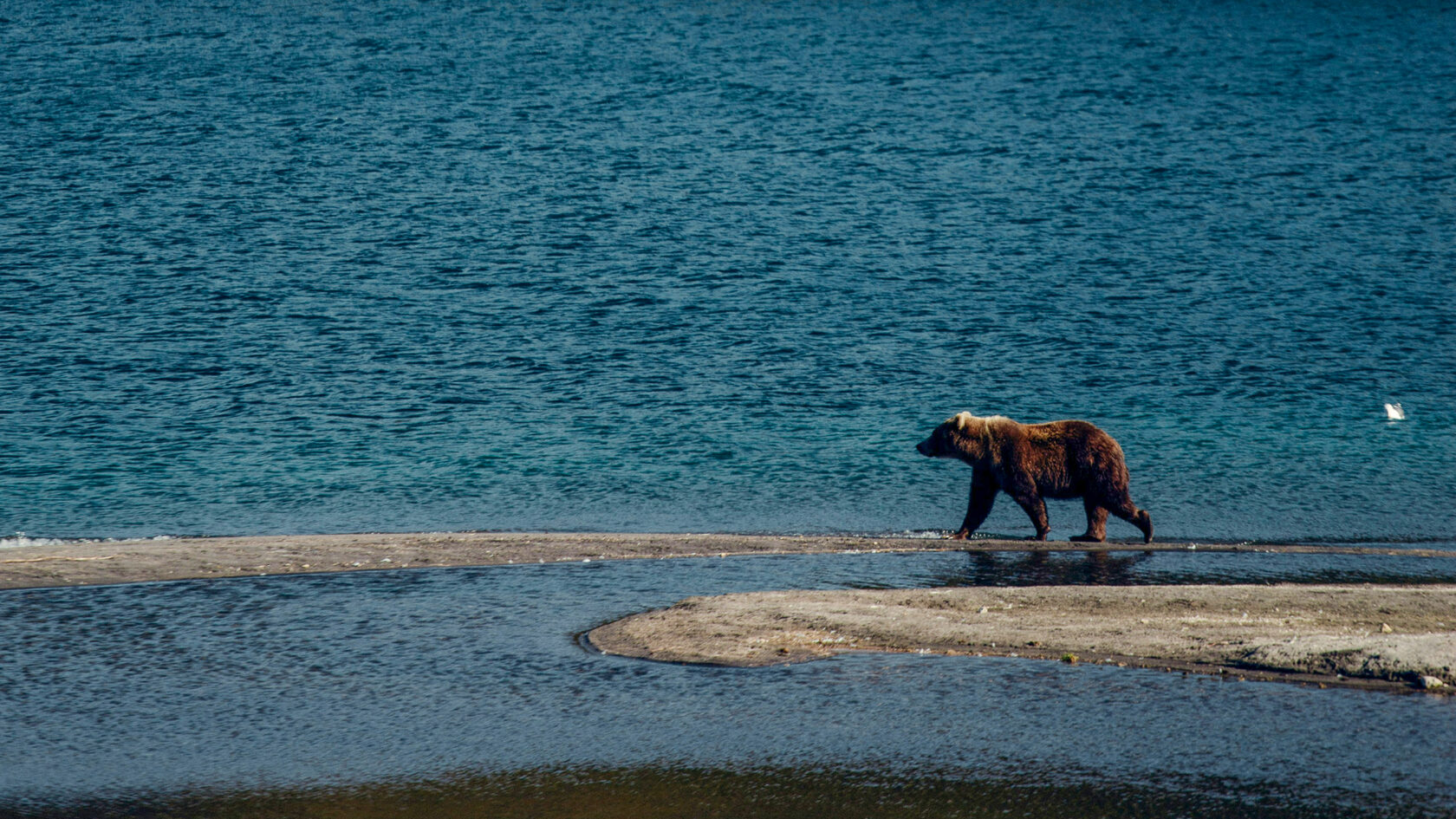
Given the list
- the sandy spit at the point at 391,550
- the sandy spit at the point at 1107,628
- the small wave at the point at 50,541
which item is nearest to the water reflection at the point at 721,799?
the sandy spit at the point at 1107,628

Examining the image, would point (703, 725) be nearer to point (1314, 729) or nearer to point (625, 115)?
point (1314, 729)

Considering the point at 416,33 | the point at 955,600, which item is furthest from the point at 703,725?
the point at 416,33

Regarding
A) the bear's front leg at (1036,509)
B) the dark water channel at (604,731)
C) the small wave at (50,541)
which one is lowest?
the small wave at (50,541)

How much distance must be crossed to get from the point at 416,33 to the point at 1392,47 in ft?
85.5

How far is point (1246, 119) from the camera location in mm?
33531

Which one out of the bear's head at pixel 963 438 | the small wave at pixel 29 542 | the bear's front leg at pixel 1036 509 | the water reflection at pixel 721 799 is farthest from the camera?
the bear's head at pixel 963 438

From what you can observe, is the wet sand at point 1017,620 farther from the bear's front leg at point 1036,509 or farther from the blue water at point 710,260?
the blue water at point 710,260

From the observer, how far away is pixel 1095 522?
1252 cm

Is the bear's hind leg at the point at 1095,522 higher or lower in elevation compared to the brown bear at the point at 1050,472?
lower

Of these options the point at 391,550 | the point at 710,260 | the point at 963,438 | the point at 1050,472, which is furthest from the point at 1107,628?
the point at 710,260

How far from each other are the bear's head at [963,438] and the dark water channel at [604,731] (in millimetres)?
4397

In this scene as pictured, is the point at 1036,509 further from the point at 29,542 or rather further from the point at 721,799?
the point at 29,542

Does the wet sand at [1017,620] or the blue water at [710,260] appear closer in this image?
the wet sand at [1017,620]

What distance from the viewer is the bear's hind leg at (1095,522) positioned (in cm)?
1251
